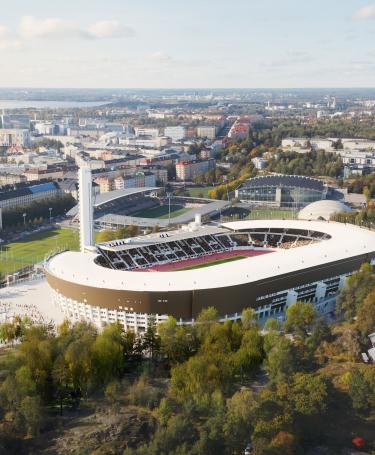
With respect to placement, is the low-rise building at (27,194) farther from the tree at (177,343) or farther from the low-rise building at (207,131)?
the low-rise building at (207,131)

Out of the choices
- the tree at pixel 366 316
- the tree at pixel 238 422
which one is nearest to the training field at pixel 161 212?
the tree at pixel 366 316

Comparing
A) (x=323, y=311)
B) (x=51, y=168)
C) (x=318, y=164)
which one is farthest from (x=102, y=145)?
(x=323, y=311)

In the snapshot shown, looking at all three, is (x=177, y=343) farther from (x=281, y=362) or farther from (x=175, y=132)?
(x=175, y=132)

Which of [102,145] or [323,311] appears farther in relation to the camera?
[102,145]

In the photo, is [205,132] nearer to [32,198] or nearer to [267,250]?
[32,198]

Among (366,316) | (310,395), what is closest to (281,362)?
(310,395)

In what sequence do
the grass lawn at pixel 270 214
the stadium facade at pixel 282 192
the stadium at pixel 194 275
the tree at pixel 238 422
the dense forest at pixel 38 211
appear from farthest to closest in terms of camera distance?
the stadium facade at pixel 282 192, the grass lawn at pixel 270 214, the dense forest at pixel 38 211, the stadium at pixel 194 275, the tree at pixel 238 422
